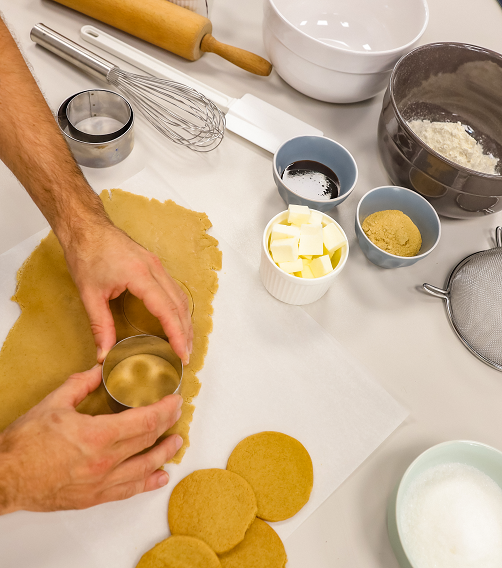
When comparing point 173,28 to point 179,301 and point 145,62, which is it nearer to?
→ point 145,62

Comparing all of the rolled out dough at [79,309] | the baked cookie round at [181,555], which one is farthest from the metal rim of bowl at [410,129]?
the baked cookie round at [181,555]

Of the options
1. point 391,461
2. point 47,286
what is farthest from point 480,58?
point 47,286

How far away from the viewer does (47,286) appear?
3.06ft

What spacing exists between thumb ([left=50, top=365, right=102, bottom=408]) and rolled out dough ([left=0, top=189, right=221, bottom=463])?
98 millimetres

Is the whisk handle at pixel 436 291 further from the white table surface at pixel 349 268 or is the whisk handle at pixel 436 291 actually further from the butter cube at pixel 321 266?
the butter cube at pixel 321 266

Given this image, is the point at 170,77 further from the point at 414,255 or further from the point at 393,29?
the point at 414,255

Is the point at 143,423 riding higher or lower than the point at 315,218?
lower

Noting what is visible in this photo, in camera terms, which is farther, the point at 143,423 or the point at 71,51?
the point at 71,51

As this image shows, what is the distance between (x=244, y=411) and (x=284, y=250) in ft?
1.01

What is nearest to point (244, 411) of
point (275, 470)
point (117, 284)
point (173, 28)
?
point (275, 470)

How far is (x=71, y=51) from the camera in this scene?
47.4 inches

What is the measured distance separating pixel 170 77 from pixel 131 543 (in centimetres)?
107

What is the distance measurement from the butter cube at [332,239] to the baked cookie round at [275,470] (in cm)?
36

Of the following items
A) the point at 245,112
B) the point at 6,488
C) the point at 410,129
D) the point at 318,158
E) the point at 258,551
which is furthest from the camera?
the point at 245,112
